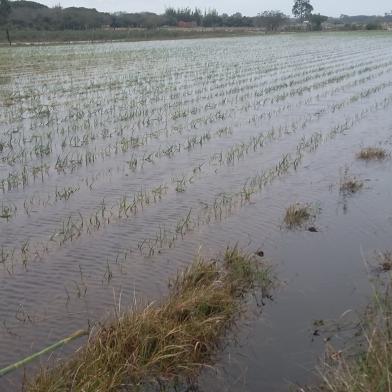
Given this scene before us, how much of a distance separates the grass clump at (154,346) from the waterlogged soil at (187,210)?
18 cm

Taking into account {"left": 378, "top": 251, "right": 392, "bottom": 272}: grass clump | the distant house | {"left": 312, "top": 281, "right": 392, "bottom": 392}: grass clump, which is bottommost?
the distant house

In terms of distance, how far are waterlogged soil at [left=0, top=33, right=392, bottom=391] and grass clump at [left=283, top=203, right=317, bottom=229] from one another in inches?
4.6

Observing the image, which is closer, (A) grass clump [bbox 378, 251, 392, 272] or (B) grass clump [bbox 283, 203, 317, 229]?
(A) grass clump [bbox 378, 251, 392, 272]

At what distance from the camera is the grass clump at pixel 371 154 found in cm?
873

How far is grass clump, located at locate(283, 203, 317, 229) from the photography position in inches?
233

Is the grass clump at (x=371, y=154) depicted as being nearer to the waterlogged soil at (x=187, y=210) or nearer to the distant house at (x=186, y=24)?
the waterlogged soil at (x=187, y=210)

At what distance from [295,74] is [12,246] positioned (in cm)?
1774

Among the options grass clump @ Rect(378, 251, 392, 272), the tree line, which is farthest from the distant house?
grass clump @ Rect(378, 251, 392, 272)

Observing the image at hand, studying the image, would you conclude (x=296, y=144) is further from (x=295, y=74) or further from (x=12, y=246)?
(x=295, y=74)

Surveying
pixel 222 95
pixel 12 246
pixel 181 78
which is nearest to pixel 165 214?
pixel 12 246

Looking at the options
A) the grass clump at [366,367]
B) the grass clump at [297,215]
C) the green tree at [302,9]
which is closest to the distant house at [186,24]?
the green tree at [302,9]

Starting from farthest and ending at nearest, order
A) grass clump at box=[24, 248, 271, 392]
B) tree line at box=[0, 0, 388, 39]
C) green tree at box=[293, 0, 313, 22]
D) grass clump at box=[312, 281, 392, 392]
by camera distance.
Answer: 1. green tree at box=[293, 0, 313, 22]
2. tree line at box=[0, 0, 388, 39]
3. grass clump at box=[24, 248, 271, 392]
4. grass clump at box=[312, 281, 392, 392]

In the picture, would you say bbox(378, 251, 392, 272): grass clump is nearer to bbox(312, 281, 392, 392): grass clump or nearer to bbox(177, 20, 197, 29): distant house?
bbox(312, 281, 392, 392): grass clump

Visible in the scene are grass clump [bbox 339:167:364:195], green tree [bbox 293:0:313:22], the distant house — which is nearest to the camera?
grass clump [bbox 339:167:364:195]
